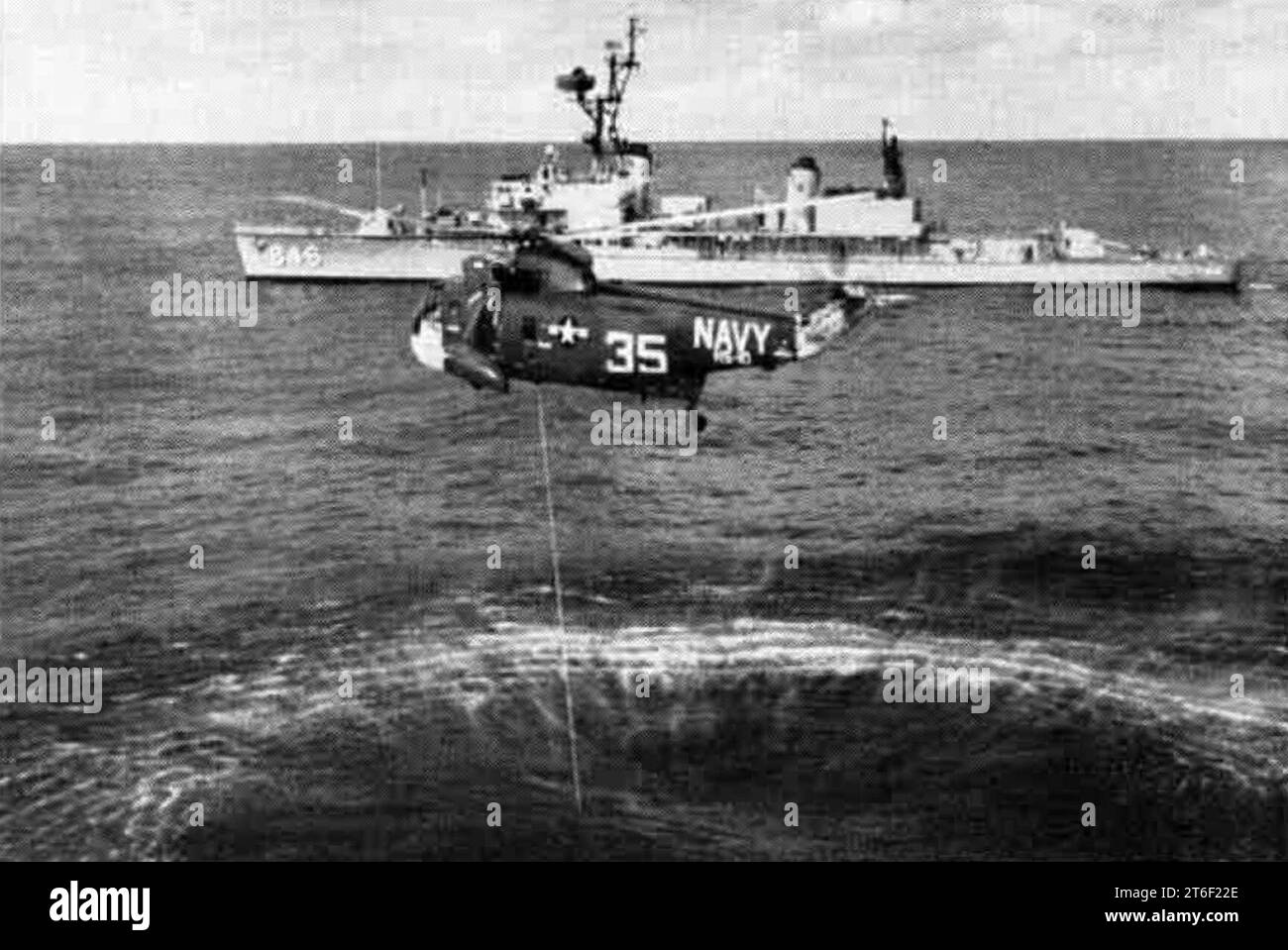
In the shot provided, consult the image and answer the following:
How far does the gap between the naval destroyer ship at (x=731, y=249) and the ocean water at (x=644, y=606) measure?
17.5 m

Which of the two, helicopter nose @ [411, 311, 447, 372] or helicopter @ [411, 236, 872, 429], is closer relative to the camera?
helicopter @ [411, 236, 872, 429]

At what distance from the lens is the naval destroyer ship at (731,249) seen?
273 ft

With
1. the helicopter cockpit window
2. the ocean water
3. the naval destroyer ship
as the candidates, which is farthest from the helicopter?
the naval destroyer ship

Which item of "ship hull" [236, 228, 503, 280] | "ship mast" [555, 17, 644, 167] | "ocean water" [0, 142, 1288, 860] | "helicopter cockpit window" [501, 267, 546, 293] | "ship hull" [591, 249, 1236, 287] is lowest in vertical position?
"ocean water" [0, 142, 1288, 860]

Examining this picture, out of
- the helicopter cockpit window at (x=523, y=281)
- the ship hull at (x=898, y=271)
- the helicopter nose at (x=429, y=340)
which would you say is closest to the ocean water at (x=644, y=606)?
the helicopter nose at (x=429, y=340)

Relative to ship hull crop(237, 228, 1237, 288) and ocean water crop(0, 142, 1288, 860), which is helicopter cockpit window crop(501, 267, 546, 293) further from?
ship hull crop(237, 228, 1237, 288)

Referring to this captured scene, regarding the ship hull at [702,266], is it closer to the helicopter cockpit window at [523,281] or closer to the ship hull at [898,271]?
the ship hull at [898,271]

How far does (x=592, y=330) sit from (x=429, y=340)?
172 inches

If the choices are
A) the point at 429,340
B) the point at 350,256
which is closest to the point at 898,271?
the point at 350,256

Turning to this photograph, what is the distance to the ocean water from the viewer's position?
97.4 ft

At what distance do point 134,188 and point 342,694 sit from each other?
165 metres

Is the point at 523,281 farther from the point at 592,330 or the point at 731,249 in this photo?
the point at 731,249

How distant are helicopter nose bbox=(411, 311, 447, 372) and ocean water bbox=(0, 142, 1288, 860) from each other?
8558 mm
